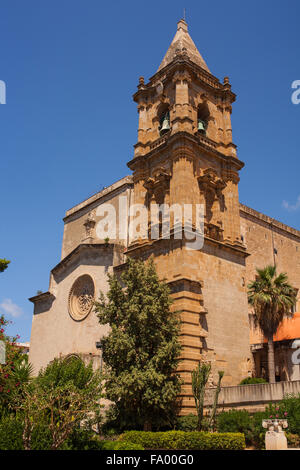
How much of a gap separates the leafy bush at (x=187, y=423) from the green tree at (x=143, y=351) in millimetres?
619

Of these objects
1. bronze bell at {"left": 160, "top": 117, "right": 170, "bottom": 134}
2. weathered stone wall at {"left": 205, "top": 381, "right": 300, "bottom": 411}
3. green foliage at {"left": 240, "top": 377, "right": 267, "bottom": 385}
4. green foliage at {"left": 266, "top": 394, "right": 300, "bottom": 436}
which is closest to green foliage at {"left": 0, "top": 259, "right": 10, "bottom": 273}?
weathered stone wall at {"left": 205, "top": 381, "right": 300, "bottom": 411}

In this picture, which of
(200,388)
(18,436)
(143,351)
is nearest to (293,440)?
(200,388)

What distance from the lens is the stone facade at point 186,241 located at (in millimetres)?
24219

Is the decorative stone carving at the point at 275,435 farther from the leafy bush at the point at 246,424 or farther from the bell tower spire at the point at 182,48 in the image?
the bell tower spire at the point at 182,48

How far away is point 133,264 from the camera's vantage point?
23094 mm

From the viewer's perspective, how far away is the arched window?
1202 inches

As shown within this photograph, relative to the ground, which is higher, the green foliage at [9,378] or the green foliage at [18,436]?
the green foliage at [9,378]

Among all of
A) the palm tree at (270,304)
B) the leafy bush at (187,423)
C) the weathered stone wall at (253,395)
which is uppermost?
the palm tree at (270,304)

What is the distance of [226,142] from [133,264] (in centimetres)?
1277

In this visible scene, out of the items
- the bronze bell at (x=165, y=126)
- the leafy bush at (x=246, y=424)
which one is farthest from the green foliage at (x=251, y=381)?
the bronze bell at (x=165, y=126)

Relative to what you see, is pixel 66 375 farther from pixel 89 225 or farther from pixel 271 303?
pixel 89 225
